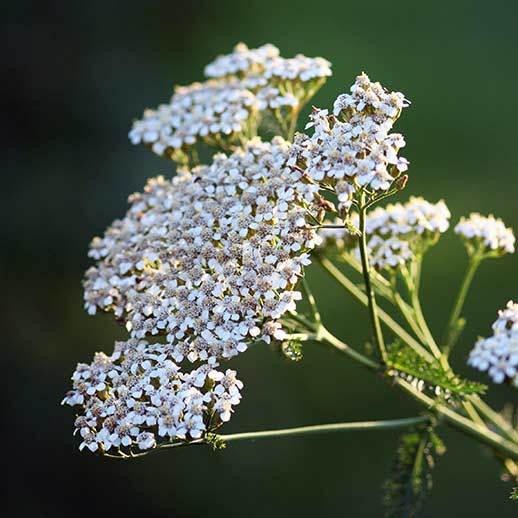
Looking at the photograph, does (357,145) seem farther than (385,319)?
No

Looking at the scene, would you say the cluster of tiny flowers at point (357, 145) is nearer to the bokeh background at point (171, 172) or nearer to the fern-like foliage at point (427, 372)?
the fern-like foliage at point (427, 372)

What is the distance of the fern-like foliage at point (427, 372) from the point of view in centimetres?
168

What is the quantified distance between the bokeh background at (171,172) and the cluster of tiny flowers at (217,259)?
94.7 inches

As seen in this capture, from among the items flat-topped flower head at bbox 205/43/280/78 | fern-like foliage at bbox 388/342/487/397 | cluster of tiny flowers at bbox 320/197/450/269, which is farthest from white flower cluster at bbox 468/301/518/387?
flat-topped flower head at bbox 205/43/280/78

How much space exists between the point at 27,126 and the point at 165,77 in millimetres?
986

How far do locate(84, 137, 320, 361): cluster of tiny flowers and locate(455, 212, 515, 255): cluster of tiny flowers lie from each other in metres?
0.54

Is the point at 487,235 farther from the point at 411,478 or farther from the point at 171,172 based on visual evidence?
the point at 171,172

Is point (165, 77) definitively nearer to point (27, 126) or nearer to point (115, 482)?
point (27, 126)

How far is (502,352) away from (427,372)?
282mm

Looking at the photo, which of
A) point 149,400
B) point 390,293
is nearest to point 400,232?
point 390,293

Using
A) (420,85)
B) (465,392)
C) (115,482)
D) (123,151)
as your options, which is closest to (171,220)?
(465,392)

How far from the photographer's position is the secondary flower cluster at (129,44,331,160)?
2.18 metres

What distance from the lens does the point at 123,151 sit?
5062 millimetres

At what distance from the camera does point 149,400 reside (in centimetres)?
167
